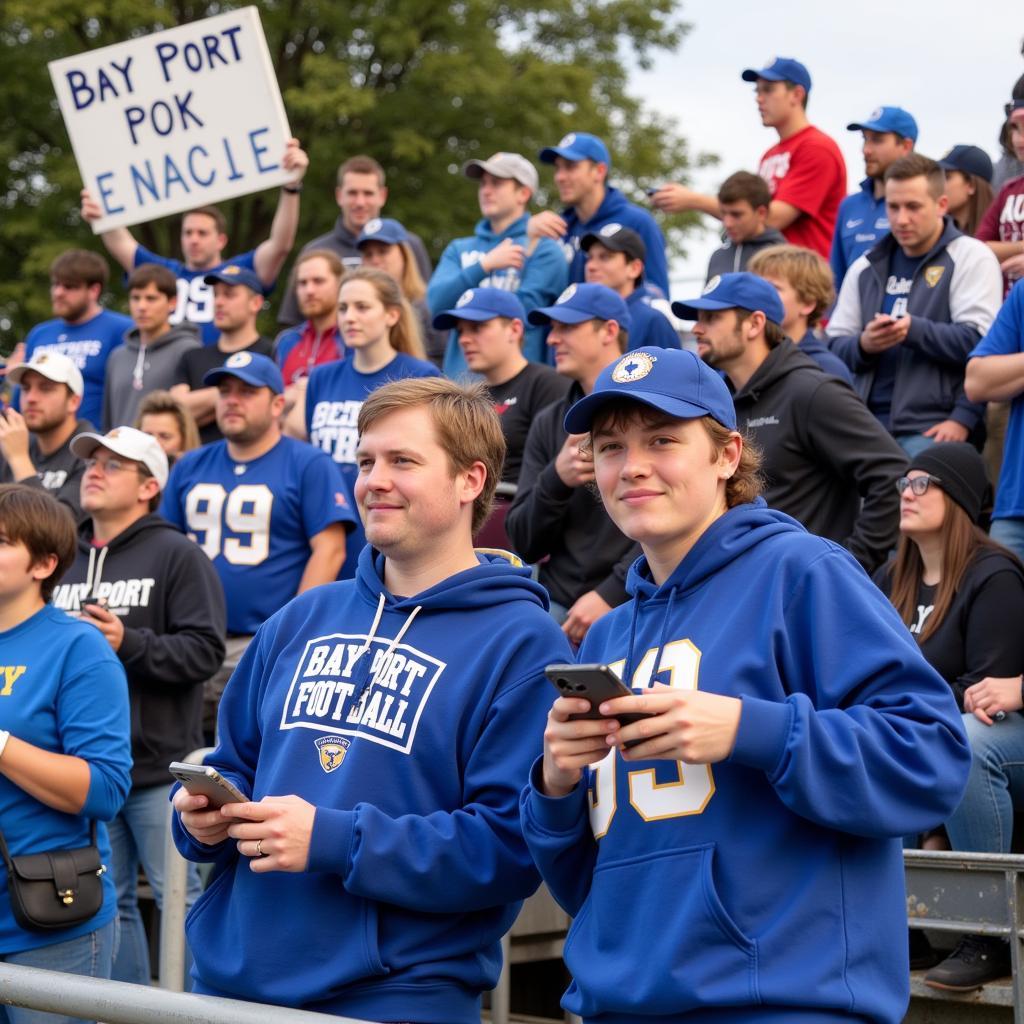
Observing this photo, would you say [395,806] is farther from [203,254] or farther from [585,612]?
[203,254]

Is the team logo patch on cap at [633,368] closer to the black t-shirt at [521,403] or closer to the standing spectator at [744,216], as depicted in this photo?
the black t-shirt at [521,403]

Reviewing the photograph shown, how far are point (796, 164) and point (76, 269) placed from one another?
4494mm

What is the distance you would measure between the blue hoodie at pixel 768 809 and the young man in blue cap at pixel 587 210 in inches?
260

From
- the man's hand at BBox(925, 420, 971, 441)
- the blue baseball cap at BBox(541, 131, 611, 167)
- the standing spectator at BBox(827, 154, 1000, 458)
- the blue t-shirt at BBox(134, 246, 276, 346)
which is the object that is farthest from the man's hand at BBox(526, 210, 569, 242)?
the man's hand at BBox(925, 420, 971, 441)

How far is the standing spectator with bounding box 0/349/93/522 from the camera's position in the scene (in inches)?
314

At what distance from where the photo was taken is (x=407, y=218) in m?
21.3

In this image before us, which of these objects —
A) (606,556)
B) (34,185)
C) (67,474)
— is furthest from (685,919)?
(34,185)

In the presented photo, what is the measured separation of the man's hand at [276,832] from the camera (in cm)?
316

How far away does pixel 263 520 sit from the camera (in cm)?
728

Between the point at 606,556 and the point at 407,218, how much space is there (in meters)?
15.6

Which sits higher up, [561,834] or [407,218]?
[407,218]

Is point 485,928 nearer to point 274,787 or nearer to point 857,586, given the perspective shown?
point 274,787

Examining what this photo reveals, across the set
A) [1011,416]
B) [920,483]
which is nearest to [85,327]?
[1011,416]

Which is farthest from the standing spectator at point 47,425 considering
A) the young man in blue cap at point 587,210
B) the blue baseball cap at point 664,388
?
the blue baseball cap at point 664,388
